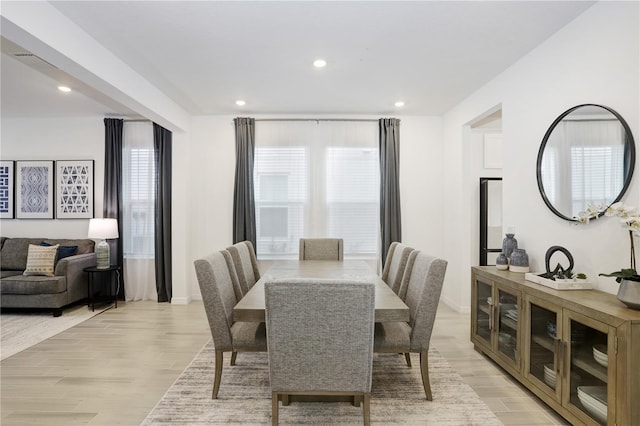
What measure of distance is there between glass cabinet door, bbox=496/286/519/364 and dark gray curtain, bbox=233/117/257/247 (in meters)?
3.11

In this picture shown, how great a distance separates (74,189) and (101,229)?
1008mm

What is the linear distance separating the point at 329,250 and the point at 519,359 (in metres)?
2.14

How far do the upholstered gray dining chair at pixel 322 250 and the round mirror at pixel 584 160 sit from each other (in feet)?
6.91

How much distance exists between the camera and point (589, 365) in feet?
6.22

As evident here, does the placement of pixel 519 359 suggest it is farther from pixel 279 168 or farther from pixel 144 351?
pixel 279 168

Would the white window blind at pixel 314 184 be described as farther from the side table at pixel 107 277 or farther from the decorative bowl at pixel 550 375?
the decorative bowl at pixel 550 375

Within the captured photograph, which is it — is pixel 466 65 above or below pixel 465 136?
above

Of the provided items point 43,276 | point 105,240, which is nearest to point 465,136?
point 105,240

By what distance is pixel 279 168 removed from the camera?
486 centimetres

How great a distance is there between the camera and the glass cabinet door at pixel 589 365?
1.77 metres

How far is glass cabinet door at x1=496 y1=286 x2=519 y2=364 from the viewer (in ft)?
8.46

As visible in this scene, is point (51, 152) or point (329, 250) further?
point (51, 152)

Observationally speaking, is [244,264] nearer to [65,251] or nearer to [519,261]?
[519,261]

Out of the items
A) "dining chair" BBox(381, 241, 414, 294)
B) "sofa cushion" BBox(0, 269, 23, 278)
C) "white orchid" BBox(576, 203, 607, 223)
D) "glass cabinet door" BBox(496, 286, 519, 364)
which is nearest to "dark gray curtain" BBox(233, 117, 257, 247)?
"dining chair" BBox(381, 241, 414, 294)
